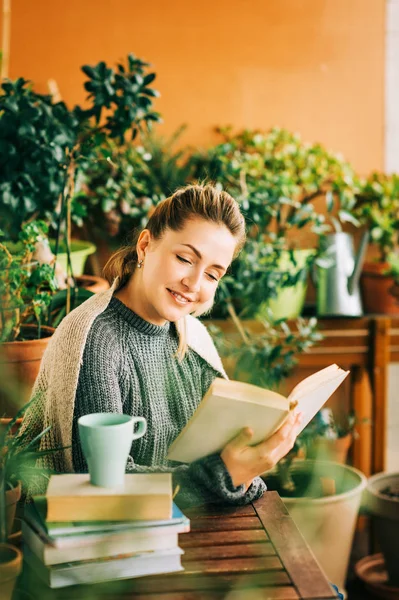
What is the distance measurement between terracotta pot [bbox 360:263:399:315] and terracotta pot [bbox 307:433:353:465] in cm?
61

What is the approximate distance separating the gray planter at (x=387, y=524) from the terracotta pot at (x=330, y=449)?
6.8 inches

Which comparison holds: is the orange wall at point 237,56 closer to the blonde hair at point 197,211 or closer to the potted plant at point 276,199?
the potted plant at point 276,199

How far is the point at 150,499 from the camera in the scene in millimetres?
1055

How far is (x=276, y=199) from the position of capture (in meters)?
2.87

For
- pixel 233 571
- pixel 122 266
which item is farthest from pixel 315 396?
pixel 122 266

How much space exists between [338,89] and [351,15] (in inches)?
12.5

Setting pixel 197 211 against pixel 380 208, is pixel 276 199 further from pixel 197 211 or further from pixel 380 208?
pixel 197 211

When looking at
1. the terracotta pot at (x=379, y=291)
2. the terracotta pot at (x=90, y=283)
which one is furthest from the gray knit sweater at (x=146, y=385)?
the terracotta pot at (x=379, y=291)

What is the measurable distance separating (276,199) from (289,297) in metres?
0.41

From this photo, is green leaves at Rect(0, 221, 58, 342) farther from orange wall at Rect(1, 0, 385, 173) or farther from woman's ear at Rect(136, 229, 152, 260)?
orange wall at Rect(1, 0, 385, 173)

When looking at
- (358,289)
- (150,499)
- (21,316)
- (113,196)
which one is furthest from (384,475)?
(150,499)

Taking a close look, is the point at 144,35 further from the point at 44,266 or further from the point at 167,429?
the point at 167,429

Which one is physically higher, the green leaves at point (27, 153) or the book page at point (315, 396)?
the green leaves at point (27, 153)

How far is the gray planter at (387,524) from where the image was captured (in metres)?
2.85
